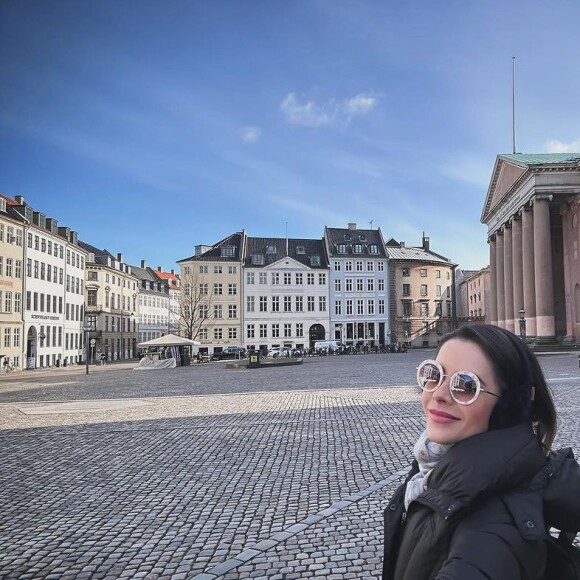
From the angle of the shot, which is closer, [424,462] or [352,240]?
[424,462]

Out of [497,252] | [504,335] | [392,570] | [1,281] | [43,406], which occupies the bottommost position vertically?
[43,406]

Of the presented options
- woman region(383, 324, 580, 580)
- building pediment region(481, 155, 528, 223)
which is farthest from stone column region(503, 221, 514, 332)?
woman region(383, 324, 580, 580)

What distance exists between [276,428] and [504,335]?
407 inches

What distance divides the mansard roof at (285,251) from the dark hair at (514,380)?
68987 millimetres

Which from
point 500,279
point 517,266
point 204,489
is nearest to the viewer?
point 204,489

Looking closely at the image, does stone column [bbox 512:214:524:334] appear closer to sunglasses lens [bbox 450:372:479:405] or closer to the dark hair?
the dark hair

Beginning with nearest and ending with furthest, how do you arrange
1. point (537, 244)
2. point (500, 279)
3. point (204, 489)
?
point (204, 489) < point (537, 244) < point (500, 279)

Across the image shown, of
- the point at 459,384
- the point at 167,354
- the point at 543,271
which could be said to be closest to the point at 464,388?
the point at 459,384

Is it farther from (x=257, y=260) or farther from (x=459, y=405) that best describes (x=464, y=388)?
(x=257, y=260)

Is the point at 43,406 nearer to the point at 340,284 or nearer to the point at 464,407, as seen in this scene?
the point at 464,407

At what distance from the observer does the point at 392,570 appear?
1.88m

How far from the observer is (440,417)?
1848 mm

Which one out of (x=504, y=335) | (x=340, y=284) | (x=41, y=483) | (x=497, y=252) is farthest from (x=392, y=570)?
(x=340, y=284)

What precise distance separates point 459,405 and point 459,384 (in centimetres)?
7
